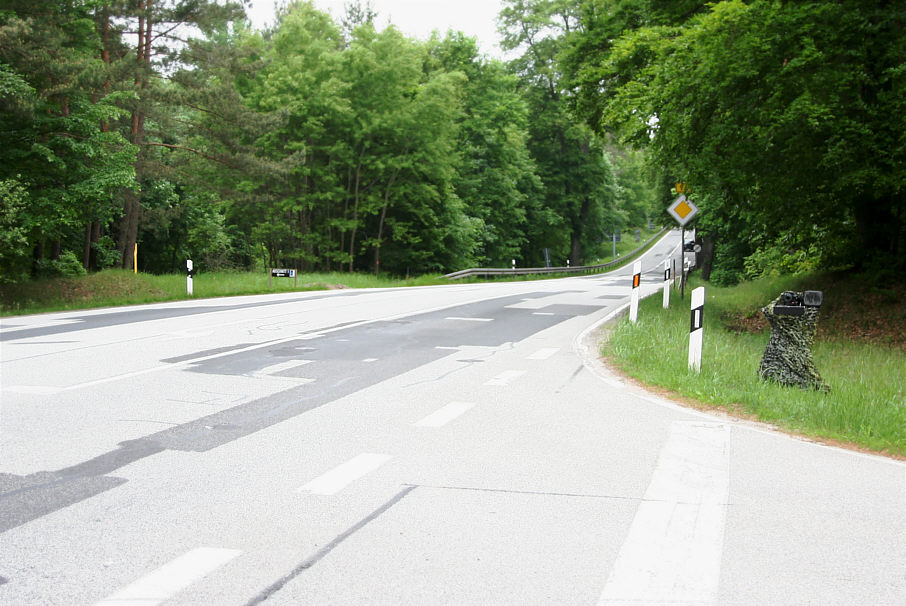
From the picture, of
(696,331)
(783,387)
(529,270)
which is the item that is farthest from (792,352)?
(529,270)

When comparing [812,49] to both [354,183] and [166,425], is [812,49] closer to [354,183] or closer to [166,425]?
[166,425]

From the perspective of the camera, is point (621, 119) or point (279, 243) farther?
point (279, 243)

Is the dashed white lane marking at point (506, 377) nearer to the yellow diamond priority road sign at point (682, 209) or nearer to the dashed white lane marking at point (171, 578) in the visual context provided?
the dashed white lane marking at point (171, 578)

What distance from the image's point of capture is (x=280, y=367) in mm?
9164

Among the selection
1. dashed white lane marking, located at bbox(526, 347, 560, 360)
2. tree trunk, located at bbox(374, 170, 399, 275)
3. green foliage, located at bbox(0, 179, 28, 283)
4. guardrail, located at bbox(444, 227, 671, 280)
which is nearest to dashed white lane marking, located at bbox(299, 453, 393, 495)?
dashed white lane marking, located at bbox(526, 347, 560, 360)

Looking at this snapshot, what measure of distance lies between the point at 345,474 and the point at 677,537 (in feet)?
7.03

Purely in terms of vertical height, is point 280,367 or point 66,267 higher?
point 66,267

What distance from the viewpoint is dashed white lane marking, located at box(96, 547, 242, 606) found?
3174mm

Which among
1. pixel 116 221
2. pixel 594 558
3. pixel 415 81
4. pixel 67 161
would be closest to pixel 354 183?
pixel 415 81

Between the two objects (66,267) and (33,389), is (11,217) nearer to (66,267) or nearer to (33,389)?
(66,267)

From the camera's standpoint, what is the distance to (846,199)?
1472 centimetres

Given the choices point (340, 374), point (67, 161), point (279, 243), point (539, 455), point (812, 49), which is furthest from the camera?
point (279, 243)

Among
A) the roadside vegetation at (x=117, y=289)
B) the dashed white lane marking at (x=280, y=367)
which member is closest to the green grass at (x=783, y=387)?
the dashed white lane marking at (x=280, y=367)

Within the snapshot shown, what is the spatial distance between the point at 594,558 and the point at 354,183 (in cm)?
3657
